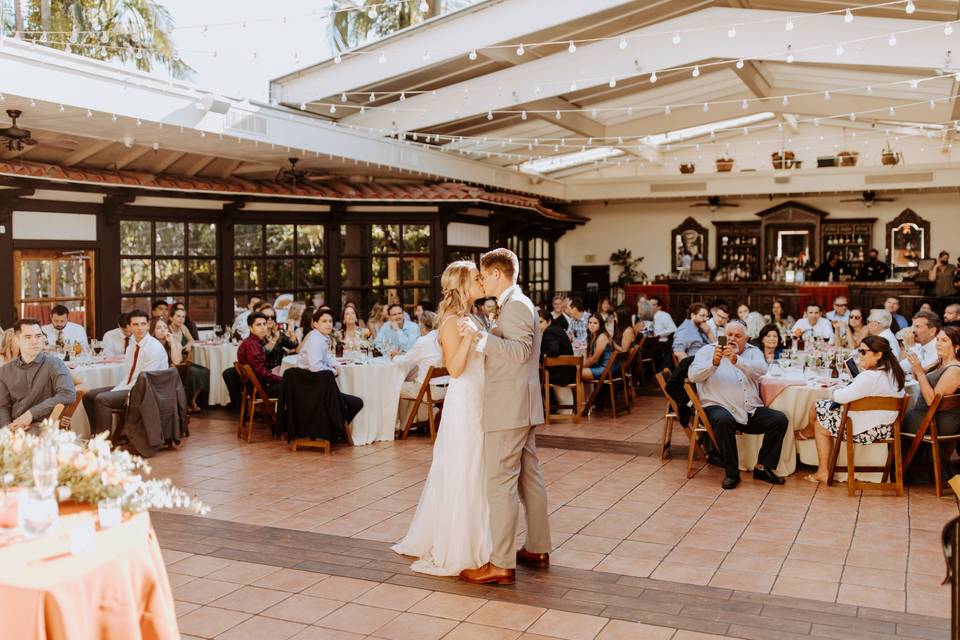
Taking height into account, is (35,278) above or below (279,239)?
below

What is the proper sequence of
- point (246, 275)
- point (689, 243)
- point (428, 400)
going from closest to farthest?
point (428, 400) < point (246, 275) < point (689, 243)

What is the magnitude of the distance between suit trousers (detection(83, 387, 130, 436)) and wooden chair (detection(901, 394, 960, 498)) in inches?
248

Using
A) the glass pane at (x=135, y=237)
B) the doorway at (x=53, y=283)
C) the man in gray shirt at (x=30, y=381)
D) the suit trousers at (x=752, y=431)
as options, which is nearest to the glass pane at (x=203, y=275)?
the glass pane at (x=135, y=237)

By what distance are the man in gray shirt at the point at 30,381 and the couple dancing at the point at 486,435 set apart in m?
3.16

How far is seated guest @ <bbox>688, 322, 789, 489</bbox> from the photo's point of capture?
6543mm

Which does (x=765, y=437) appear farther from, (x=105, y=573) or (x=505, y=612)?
(x=105, y=573)

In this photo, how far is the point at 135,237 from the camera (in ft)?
38.4

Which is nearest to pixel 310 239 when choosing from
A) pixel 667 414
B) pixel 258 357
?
pixel 258 357

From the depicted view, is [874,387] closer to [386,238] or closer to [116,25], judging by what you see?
[386,238]

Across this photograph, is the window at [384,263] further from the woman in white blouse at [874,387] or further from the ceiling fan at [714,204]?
the woman in white blouse at [874,387]

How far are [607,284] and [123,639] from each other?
18.2 m

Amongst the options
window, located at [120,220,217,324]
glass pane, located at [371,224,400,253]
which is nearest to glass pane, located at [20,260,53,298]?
window, located at [120,220,217,324]

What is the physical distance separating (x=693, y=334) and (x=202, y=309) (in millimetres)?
7004

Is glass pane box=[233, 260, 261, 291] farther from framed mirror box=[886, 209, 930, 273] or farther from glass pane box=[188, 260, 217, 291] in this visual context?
framed mirror box=[886, 209, 930, 273]
